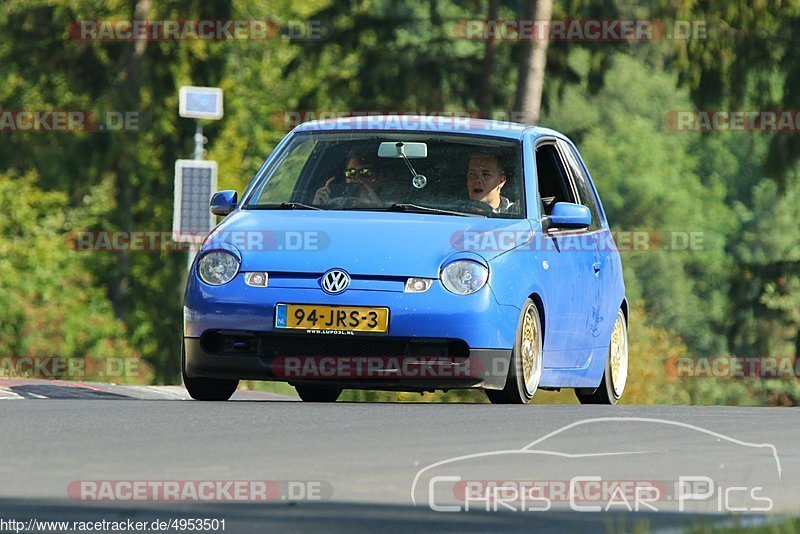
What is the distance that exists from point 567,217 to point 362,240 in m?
1.59

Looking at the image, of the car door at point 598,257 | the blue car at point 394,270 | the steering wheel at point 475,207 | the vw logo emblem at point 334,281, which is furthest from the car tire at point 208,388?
the car door at point 598,257

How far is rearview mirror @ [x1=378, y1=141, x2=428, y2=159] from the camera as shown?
13141mm

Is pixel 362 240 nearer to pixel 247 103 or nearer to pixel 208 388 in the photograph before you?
pixel 208 388

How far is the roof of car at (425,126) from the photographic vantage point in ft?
44.1

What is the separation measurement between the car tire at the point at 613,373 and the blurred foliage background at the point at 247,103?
7.41 metres

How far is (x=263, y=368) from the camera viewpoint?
39.2ft

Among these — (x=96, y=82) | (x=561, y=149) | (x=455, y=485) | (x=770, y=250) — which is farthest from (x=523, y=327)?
(x=770, y=250)

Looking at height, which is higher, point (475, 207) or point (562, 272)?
point (475, 207)

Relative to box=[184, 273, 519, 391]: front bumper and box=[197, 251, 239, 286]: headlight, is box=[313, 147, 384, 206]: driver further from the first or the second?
box=[184, 273, 519, 391]: front bumper

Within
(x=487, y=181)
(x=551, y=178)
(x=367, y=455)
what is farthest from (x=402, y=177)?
(x=367, y=455)

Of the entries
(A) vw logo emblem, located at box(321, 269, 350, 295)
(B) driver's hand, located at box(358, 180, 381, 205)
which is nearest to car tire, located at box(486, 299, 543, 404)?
(A) vw logo emblem, located at box(321, 269, 350, 295)

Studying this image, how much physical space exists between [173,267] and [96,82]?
15.2 feet

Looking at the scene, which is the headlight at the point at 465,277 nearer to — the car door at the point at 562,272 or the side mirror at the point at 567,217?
the car door at the point at 562,272

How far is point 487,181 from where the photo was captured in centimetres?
1312
